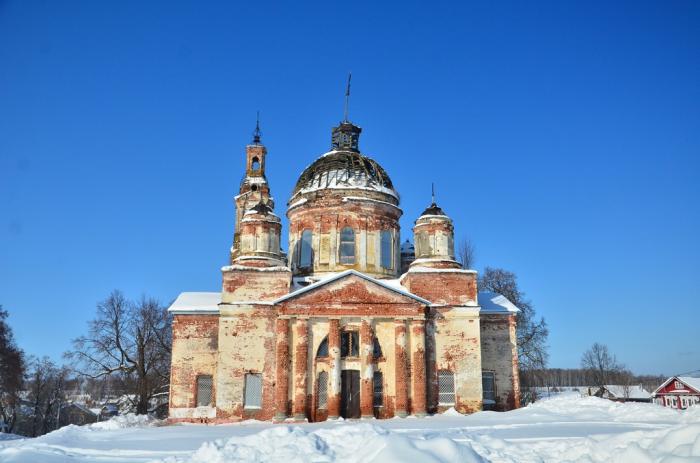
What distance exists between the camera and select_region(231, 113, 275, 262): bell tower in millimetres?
39625

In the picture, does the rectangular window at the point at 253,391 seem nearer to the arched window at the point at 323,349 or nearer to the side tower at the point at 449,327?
the arched window at the point at 323,349

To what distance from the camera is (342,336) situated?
85.2 feet

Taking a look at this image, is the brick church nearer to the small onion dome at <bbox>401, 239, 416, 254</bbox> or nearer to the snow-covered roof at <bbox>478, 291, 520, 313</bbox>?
the snow-covered roof at <bbox>478, 291, 520, 313</bbox>

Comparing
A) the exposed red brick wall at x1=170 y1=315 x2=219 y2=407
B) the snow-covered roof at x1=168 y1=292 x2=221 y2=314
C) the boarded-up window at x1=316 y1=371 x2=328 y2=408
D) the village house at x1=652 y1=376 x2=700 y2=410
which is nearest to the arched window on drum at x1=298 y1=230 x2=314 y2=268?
the snow-covered roof at x1=168 y1=292 x2=221 y2=314

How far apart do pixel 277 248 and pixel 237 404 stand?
7.21m

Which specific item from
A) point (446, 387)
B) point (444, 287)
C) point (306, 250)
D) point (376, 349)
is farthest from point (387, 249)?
point (446, 387)

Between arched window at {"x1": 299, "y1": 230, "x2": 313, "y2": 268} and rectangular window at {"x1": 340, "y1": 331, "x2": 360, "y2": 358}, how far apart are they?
5.66 metres

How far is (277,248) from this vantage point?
93.8 ft

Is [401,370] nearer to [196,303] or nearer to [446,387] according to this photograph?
[446,387]

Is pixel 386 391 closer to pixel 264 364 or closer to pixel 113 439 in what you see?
pixel 264 364

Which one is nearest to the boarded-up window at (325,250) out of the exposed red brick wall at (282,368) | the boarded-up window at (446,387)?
the exposed red brick wall at (282,368)

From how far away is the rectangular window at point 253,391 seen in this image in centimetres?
2584

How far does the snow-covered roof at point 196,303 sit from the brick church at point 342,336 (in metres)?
0.08

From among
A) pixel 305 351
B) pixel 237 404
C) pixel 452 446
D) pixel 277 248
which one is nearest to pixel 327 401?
pixel 305 351
